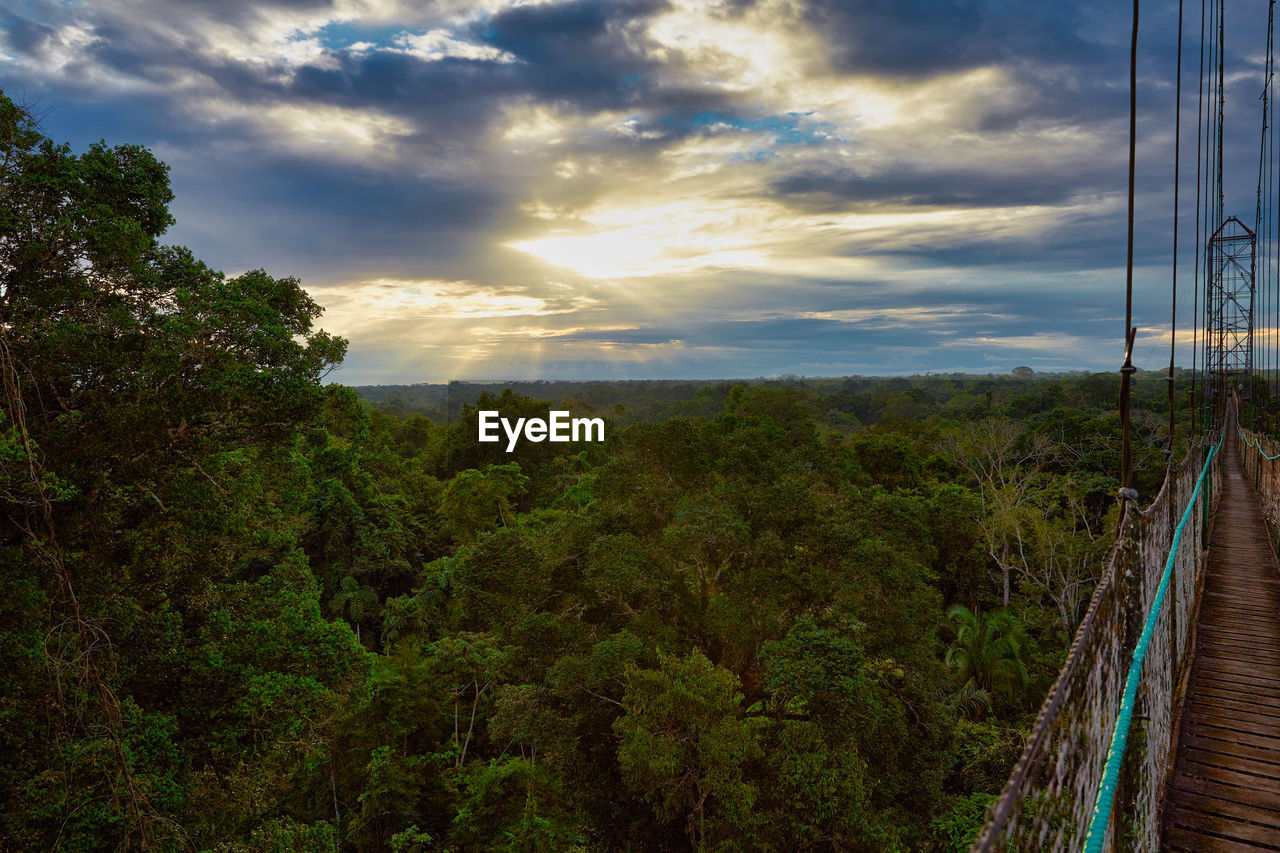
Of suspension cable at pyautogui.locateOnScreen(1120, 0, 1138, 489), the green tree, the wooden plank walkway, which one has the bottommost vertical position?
the green tree

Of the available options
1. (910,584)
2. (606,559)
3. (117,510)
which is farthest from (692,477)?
(117,510)

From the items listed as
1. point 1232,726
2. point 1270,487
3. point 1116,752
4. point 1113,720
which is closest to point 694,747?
point 1232,726

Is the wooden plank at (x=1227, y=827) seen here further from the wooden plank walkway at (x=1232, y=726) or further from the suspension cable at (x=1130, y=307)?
the suspension cable at (x=1130, y=307)

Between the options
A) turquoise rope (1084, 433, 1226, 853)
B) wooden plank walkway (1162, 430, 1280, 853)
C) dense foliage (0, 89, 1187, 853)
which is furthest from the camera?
dense foliage (0, 89, 1187, 853)

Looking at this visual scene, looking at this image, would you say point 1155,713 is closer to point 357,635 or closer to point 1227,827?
point 1227,827

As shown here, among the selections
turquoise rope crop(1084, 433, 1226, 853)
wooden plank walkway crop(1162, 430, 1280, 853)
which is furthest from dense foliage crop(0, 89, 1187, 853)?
turquoise rope crop(1084, 433, 1226, 853)

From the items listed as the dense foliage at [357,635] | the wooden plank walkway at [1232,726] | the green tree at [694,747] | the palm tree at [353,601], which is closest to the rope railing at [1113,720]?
the wooden plank walkway at [1232,726]

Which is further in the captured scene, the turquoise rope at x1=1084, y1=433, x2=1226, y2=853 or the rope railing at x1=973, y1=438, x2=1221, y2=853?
the turquoise rope at x1=1084, y1=433, x2=1226, y2=853

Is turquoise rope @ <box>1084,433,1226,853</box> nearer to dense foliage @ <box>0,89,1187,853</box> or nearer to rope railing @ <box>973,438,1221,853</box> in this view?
rope railing @ <box>973,438,1221,853</box>
